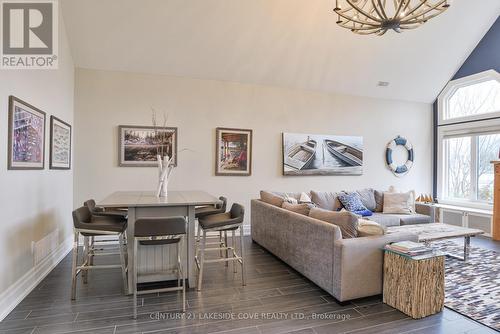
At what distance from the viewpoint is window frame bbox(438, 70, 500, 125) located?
17.9 feet

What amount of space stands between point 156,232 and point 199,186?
2.62 metres

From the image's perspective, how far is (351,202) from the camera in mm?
5012

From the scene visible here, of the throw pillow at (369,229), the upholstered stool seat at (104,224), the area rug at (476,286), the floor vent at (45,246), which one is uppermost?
the upholstered stool seat at (104,224)

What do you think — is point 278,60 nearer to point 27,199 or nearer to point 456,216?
point 27,199

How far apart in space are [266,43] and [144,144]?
2607 mm

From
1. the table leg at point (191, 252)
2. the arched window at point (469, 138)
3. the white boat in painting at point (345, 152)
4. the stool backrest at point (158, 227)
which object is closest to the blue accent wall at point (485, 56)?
the arched window at point (469, 138)

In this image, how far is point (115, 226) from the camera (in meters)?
2.75

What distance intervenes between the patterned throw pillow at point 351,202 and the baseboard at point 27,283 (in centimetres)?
435

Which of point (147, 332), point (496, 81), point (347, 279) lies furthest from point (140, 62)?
point (496, 81)

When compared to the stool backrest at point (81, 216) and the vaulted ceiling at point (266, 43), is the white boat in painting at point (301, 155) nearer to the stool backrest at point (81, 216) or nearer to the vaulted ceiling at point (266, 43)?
the vaulted ceiling at point (266, 43)

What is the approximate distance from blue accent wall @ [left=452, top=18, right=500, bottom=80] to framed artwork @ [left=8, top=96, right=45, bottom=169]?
7.37m

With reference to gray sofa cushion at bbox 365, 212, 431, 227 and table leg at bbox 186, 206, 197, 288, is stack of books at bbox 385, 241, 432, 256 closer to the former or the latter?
table leg at bbox 186, 206, 197, 288

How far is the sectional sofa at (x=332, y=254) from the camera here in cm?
262

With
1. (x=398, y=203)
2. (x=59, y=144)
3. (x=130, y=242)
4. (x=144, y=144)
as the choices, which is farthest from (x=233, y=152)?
(x=398, y=203)
